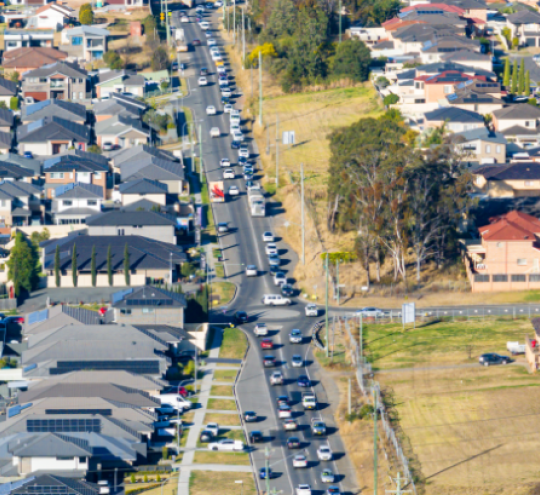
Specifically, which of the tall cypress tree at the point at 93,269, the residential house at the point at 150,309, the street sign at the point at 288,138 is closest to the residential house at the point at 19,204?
the tall cypress tree at the point at 93,269

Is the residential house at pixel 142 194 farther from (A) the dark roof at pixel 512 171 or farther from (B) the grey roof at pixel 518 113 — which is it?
(B) the grey roof at pixel 518 113

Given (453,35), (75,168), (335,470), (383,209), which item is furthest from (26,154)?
(335,470)

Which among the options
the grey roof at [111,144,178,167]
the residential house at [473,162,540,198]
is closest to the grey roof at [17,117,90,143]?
the grey roof at [111,144,178,167]

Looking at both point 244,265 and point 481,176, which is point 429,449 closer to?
point 244,265

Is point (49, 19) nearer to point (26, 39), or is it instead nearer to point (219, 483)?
point (26, 39)

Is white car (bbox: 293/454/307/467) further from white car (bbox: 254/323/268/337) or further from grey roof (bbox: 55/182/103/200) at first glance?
grey roof (bbox: 55/182/103/200)

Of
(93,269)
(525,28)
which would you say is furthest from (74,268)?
(525,28)
